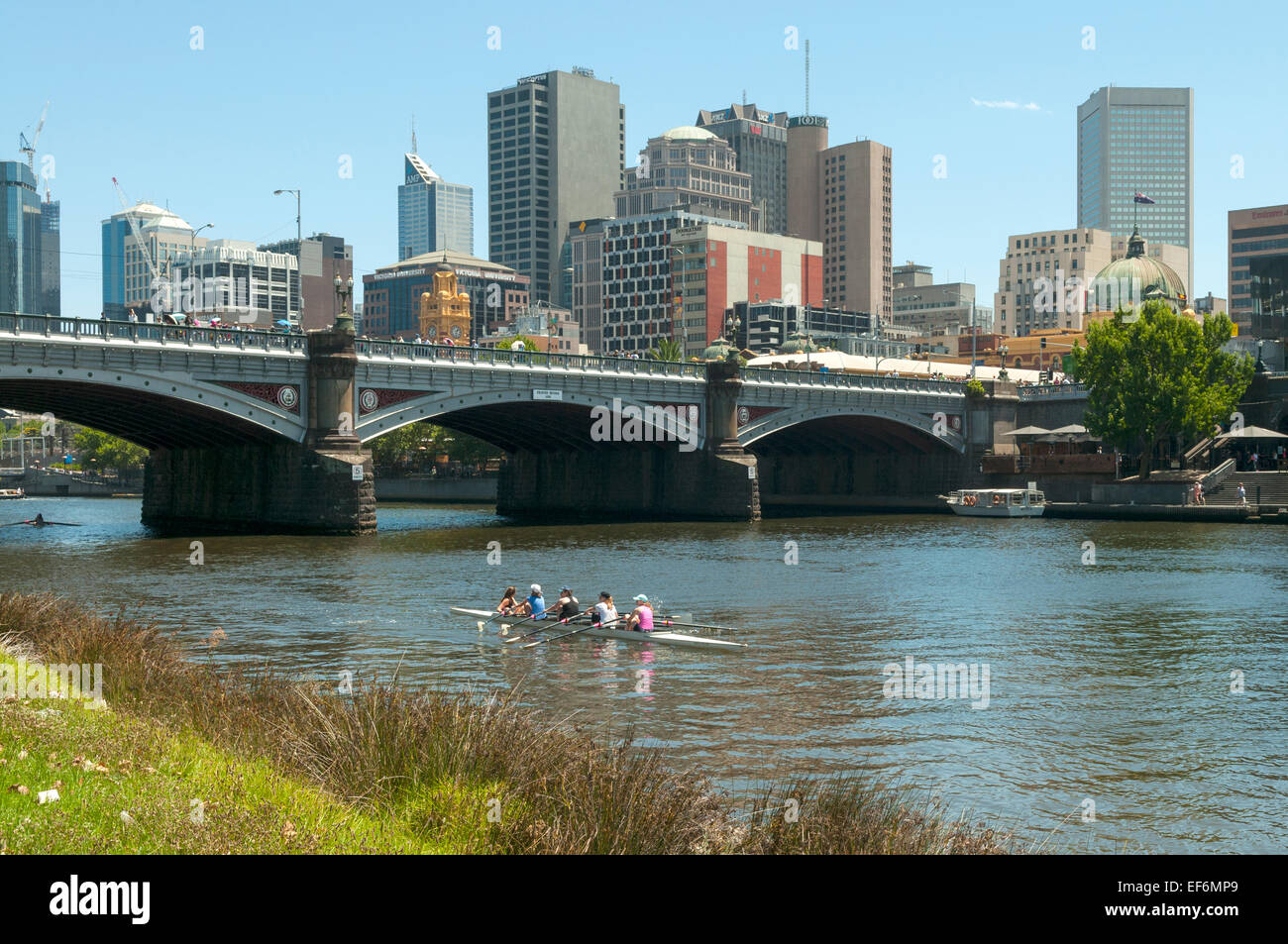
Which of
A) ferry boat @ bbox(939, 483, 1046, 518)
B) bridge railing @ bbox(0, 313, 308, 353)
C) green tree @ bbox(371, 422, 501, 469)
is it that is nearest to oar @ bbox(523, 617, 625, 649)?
bridge railing @ bbox(0, 313, 308, 353)

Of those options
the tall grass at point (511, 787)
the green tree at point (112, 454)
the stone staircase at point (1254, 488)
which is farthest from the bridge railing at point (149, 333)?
the green tree at point (112, 454)

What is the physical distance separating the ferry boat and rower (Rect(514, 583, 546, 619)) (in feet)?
204

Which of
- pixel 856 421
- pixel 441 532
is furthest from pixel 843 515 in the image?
pixel 441 532

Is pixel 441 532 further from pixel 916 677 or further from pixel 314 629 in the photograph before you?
pixel 916 677

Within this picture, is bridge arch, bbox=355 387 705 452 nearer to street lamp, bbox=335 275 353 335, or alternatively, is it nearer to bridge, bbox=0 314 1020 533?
bridge, bbox=0 314 1020 533

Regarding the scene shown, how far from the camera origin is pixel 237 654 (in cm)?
3091

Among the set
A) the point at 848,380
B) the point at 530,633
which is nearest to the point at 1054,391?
the point at 848,380

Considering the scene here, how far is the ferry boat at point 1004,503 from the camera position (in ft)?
299

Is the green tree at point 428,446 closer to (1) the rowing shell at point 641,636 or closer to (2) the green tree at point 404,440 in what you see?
(2) the green tree at point 404,440

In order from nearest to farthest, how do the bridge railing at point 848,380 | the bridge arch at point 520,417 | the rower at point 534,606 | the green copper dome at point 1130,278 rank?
the rower at point 534,606
the bridge arch at point 520,417
the bridge railing at point 848,380
the green copper dome at point 1130,278

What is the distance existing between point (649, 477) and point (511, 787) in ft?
266

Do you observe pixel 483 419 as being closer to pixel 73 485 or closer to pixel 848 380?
pixel 848 380

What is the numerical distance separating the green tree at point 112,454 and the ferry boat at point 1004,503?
107 metres

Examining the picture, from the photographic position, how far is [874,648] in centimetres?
3316
